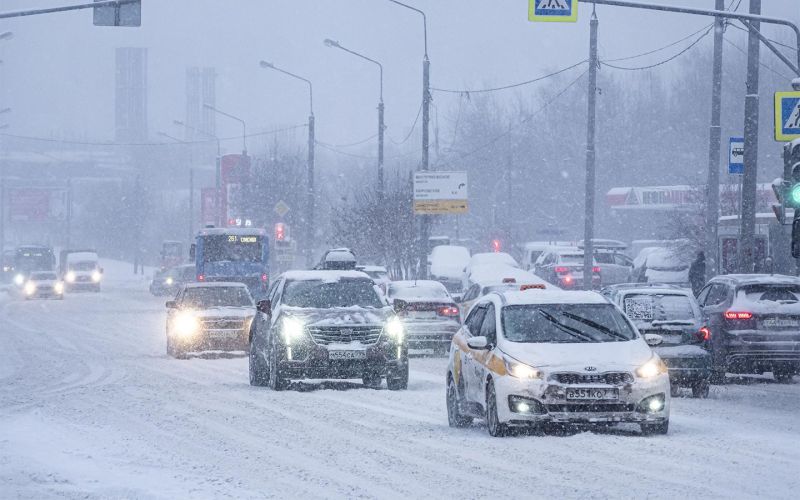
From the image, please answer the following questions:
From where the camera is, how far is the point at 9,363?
26359mm

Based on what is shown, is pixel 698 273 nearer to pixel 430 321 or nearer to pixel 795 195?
pixel 430 321

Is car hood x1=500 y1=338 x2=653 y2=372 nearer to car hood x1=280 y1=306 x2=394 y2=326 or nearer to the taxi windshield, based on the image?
the taxi windshield

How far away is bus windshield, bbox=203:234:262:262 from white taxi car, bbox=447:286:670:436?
3557cm

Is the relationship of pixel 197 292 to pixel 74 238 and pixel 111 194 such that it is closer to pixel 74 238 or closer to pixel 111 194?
pixel 111 194

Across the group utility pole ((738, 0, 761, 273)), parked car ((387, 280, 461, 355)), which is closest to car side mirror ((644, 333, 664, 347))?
parked car ((387, 280, 461, 355))

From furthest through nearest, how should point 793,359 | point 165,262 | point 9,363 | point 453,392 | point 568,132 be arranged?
point 568,132 → point 165,262 → point 9,363 → point 793,359 → point 453,392

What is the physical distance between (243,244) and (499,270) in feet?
33.2

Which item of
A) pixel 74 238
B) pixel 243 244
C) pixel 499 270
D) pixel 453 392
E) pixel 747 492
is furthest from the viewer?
pixel 74 238

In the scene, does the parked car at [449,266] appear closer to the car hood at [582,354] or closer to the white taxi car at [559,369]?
the white taxi car at [559,369]

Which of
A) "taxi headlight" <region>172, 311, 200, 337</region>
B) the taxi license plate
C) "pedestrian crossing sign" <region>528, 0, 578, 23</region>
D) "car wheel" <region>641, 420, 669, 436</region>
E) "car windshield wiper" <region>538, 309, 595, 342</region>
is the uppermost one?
"pedestrian crossing sign" <region>528, 0, 578, 23</region>

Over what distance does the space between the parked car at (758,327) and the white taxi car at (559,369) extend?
23.0ft

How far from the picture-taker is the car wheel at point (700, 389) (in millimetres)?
18797

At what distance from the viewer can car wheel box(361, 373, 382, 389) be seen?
65.6 feet

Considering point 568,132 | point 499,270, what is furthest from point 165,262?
point 499,270
